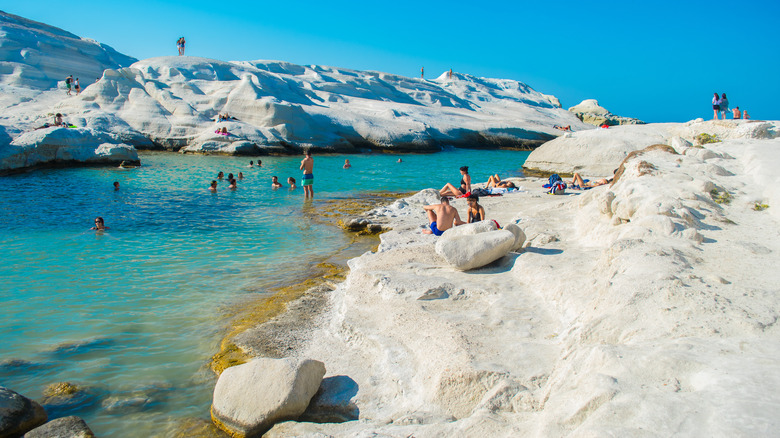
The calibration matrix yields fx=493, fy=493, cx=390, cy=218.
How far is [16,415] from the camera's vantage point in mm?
4094

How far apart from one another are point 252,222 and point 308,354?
8.24 meters

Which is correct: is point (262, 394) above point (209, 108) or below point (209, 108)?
below

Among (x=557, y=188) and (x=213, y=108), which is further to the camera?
(x=213, y=108)

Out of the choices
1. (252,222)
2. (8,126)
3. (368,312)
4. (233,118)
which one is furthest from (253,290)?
(233,118)

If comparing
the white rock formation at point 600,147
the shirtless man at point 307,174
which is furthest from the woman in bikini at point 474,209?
the white rock formation at point 600,147

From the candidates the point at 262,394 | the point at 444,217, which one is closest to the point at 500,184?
the point at 444,217

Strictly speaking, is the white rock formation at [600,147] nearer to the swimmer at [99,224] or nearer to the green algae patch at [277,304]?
the green algae patch at [277,304]

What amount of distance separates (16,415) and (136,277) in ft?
14.6

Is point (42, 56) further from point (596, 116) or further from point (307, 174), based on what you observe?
point (596, 116)

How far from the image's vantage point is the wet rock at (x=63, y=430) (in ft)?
12.9

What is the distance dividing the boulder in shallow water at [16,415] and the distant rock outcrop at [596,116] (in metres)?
65.2

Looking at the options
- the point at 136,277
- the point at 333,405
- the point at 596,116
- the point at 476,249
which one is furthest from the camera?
the point at 596,116

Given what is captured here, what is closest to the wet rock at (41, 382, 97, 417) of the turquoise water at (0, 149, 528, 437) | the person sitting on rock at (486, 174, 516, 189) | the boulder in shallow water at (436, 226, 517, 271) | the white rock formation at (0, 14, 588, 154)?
the turquoise water at (0, 149, 528, 437)

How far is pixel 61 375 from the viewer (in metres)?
5.19
